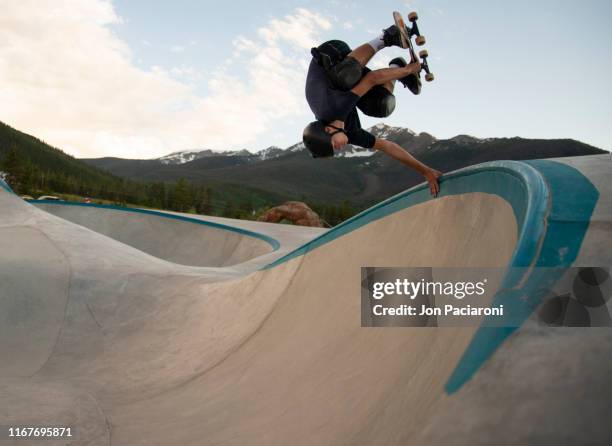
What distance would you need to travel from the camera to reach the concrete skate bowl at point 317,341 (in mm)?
1605

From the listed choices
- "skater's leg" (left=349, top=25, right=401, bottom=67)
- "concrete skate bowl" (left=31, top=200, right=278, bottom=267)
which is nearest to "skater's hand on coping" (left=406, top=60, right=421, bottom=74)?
"skater's leg" (left=349, top=25, right=401, bottom=67)

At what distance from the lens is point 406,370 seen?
9.87 ft

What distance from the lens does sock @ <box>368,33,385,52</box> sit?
155 inches

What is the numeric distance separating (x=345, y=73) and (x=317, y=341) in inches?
106

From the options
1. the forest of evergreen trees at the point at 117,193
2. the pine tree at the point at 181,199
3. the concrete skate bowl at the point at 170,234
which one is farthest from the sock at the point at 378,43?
the pine tree at the point at 181,199

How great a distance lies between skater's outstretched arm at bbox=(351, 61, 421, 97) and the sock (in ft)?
0.72

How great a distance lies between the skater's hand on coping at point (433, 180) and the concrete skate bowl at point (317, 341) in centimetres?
9

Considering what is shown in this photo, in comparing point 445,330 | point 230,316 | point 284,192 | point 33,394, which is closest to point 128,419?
point 33,394

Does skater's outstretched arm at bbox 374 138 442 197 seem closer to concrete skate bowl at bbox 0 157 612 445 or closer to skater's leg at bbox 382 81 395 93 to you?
concrete skate bowl at bbox 0 157 612 445

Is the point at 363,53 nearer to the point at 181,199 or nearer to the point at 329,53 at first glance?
the point at 329,53

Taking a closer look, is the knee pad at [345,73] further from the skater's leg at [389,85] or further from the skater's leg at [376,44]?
the skater's leg at [389,85]

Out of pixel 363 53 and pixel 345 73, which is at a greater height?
pixel 363 53

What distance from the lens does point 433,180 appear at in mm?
4445

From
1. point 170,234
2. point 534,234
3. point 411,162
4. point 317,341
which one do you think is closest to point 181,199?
point 170,234
